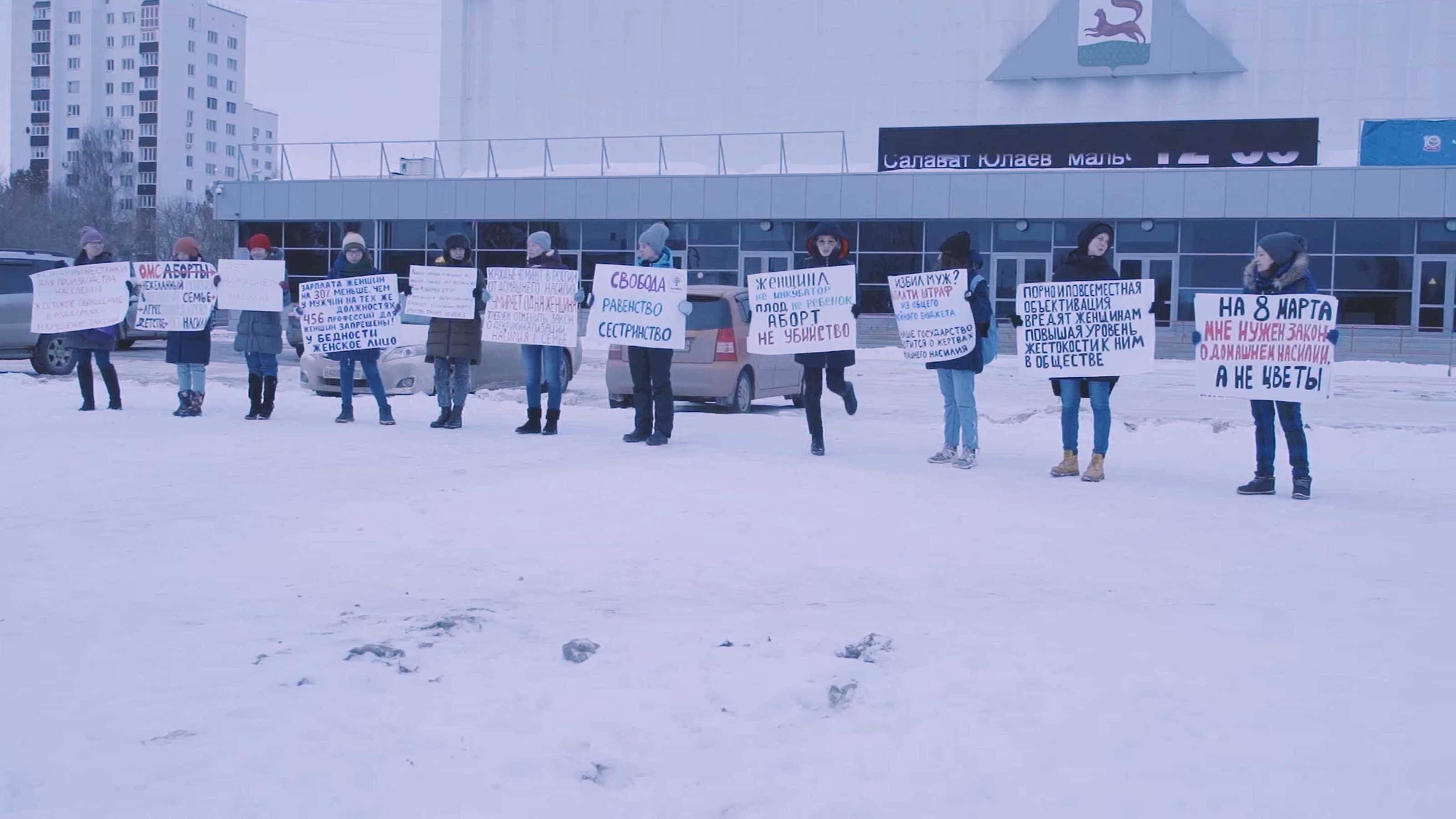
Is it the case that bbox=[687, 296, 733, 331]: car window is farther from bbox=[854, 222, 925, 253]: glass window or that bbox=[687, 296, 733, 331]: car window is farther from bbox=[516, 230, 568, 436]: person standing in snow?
bbox=[854, 222, 925, 253]: glass window

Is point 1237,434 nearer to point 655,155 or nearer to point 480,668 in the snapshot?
point 480,668

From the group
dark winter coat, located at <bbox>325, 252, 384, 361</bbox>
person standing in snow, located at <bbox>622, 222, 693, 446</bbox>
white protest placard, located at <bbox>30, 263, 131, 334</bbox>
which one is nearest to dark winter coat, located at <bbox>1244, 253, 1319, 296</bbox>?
person standing in snow, located at <bbox>622, 222, 693, 446</bbox>

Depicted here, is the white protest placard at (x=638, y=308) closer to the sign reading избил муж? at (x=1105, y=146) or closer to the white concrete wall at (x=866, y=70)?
the sign reading избил муж? at (x=1105, y=146)

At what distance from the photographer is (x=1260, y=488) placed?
905 centimetres

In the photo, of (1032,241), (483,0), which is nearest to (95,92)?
(483,0)

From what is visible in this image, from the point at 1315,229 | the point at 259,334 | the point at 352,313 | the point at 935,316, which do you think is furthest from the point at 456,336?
the point at 1315,229

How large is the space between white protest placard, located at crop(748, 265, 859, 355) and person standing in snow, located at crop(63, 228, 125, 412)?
672 centimetres

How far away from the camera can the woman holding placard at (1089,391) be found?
381 inches

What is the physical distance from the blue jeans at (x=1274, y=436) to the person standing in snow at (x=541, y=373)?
586 cm

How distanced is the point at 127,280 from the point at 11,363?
12000 millimetres

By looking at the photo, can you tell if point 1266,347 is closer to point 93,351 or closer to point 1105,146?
point 93,351

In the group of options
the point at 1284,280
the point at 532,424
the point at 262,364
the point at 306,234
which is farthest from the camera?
the point at 306,234

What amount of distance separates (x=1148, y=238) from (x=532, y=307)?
1179 inches

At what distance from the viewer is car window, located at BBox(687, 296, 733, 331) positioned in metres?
15.0
